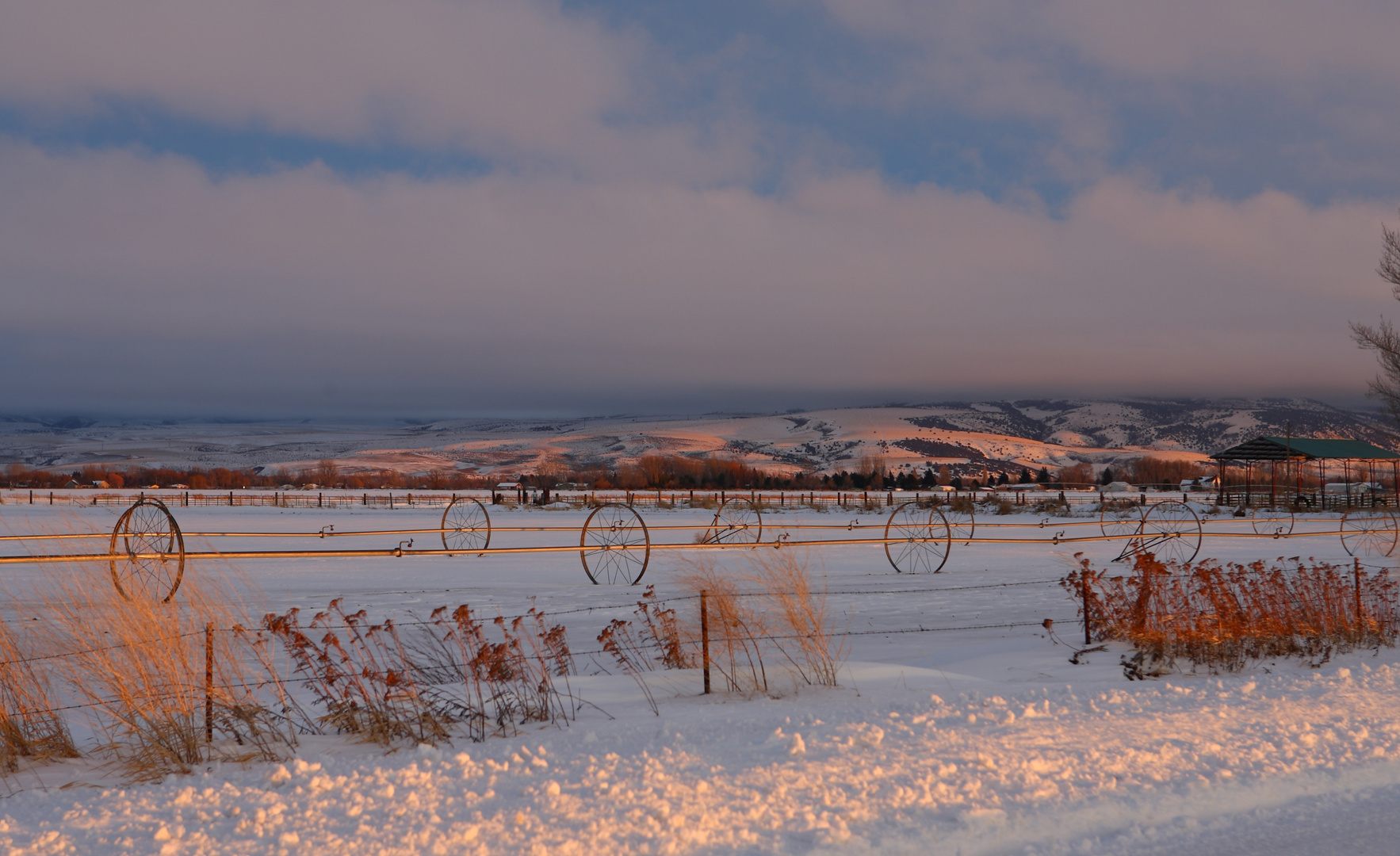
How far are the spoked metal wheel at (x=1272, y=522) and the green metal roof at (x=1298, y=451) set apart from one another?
7171 millimetres

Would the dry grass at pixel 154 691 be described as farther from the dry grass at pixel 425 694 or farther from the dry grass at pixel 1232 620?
the dry grass at pixel 1232 620

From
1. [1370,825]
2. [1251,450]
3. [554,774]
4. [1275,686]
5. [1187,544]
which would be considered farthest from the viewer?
[1251,450]

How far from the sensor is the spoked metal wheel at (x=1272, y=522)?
3143 centimetres

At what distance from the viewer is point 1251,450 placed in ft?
170

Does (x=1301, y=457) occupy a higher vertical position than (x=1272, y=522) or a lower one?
higher

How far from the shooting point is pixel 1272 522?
33.8m

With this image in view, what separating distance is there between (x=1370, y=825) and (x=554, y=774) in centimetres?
458

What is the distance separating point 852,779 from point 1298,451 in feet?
181

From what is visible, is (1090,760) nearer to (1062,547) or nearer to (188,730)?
(188,730)

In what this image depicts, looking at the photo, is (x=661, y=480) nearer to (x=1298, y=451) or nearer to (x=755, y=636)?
(x=1298, y=451)

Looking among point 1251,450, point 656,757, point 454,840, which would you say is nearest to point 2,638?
point 454,840

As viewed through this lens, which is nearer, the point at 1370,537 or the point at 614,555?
the point at 614,555

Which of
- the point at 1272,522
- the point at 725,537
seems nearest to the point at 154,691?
the point at 725,537

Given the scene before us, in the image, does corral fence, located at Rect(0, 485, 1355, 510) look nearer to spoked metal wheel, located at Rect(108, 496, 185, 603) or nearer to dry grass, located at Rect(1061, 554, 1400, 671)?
spoked metal wheel, located at Rect(108, 496, 185, 603)
